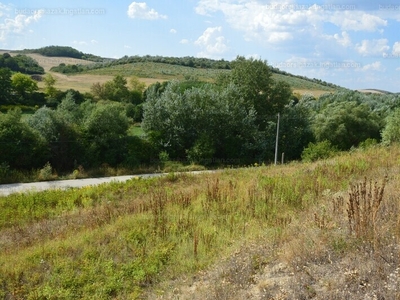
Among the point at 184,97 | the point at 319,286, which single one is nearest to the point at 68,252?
the point at 319,286

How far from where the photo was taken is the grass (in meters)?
4.08

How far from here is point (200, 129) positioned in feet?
90.6

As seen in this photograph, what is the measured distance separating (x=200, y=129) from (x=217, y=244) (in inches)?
870

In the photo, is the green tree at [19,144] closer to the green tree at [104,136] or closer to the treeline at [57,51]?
the green tree at [104,136]

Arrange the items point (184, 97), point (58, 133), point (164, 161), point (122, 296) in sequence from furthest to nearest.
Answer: point (184, 97), point (164, 161), point (58, 133), point (122, 296)

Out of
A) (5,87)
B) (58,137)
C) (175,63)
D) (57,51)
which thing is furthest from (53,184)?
(57,51)

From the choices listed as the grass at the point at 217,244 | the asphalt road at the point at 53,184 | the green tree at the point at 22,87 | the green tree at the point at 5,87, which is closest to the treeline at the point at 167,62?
the green tree at the point at 22,87

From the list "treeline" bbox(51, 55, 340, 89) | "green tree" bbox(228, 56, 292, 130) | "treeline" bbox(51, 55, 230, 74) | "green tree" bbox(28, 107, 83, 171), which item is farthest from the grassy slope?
"green tree" bbox(28, 107, 83, 171)

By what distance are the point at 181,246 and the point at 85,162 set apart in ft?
62.5

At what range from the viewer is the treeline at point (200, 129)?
2233 cm

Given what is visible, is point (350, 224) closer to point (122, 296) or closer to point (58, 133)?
point (122, 296)

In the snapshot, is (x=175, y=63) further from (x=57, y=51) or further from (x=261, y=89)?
(x=261, y=89)

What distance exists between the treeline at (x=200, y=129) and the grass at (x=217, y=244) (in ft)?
45.1

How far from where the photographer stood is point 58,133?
909 inches
